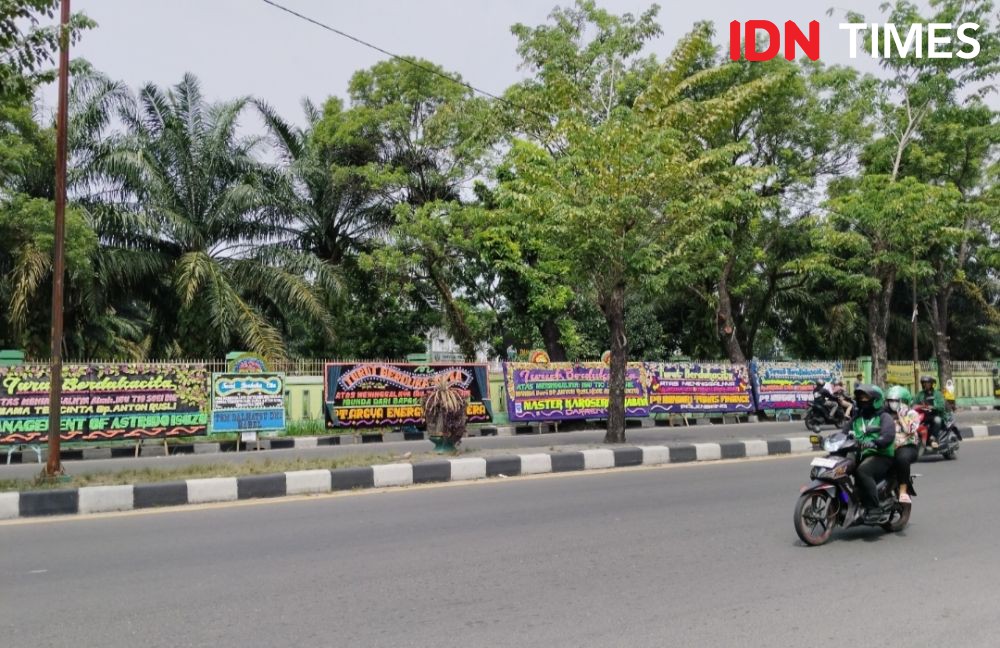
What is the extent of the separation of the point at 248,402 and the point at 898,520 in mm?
12397

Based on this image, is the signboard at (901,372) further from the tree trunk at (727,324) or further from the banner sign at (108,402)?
the banner sign at (108,402)

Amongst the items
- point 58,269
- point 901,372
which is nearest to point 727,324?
point 901,372

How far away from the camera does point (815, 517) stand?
654cm

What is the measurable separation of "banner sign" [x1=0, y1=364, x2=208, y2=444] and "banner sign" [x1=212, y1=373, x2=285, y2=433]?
28cm

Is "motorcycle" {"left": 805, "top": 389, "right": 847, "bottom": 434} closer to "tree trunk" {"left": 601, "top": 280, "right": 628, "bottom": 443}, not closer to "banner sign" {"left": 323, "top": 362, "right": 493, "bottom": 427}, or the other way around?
"tree trunk" {"left": 601, "top": 280, "right": 628, "bottom": 443}

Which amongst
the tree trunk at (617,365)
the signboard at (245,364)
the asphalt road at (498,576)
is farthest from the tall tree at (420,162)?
the asphalt road at (498,576)

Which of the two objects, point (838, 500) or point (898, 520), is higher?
point (838, 500)

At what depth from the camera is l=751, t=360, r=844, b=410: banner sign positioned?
952 inches

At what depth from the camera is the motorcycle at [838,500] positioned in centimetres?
651

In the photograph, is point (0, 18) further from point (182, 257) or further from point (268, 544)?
point (182, 257)

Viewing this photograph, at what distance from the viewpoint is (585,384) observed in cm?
2086

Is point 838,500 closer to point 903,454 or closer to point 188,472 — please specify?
point 903,454

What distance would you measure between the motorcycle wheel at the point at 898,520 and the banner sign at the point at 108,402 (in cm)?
1253

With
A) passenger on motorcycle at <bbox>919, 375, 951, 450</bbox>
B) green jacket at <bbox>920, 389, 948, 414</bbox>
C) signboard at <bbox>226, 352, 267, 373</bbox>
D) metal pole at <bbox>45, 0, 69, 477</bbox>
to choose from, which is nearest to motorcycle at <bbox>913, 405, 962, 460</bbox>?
passenger on motorcycle at <bbox>919, 375, 951, 450</bbox>
